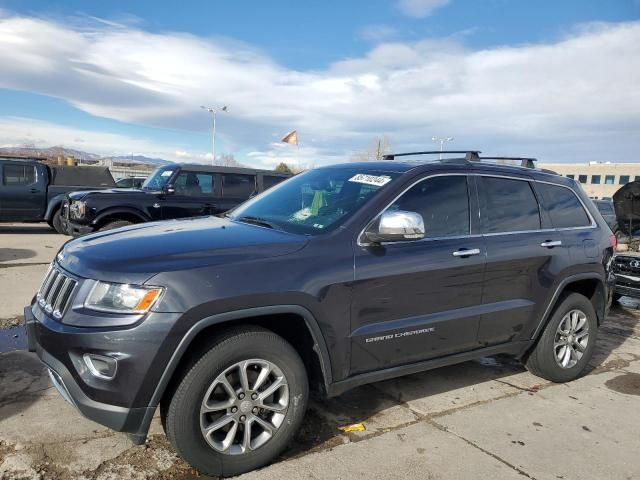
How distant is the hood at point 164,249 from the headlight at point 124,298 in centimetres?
4

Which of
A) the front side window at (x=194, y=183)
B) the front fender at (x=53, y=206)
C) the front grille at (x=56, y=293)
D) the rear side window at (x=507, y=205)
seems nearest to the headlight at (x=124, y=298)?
the front grille at (x=56, y=293)

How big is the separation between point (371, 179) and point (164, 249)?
1.59m

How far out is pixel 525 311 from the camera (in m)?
4.12

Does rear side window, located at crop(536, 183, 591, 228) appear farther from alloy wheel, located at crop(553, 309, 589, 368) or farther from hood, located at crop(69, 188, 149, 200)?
hood, located at crop(69, 188, 149, 200)

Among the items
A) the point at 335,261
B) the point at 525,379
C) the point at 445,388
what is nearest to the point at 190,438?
the point at 335,261

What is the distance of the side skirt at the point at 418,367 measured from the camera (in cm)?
323

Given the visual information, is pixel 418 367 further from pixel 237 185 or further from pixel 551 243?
pixel 237 185

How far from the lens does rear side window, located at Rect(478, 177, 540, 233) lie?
13.2ft

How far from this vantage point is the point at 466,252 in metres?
3.70

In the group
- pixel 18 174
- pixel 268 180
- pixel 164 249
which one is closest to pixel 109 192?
pixel 268 180

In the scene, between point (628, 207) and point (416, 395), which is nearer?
point (416, 395)

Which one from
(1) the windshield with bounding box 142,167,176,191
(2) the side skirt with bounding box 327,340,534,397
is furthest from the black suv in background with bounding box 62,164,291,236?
(2) the side skirt with bounding box 327,340,534,397

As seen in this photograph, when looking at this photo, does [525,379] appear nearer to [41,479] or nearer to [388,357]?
[388,357]

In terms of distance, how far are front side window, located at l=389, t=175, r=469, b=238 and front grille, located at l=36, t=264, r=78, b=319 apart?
80.6 inches
